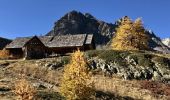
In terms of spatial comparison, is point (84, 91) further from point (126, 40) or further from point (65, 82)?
point (126, 40)

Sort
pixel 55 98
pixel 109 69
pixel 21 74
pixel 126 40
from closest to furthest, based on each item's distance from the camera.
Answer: pixel 55 98 < pixel 21 74 < pixel 109 69 < pixel 126 40

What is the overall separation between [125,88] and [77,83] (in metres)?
17.1

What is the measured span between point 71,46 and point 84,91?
49.9 m

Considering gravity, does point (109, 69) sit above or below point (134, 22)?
below

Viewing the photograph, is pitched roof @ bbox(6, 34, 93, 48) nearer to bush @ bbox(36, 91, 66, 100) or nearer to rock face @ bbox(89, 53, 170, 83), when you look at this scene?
rock face @ bbox(89, 53, 170, 83)

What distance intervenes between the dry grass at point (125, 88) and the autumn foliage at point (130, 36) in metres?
26.5

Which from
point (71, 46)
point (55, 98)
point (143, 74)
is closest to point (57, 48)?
point (71, 46)

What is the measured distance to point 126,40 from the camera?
9431 cm

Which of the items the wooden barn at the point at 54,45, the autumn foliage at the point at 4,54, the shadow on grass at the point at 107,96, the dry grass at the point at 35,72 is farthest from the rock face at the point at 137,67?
the autumn foliage at the point at 4,54

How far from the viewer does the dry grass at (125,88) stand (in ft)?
194

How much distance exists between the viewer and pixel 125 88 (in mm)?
62156

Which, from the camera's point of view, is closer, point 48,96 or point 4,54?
point 48,96

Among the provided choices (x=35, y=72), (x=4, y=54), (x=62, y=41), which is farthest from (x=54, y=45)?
(x=35, y=72)

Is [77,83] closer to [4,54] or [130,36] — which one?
[130,36]
